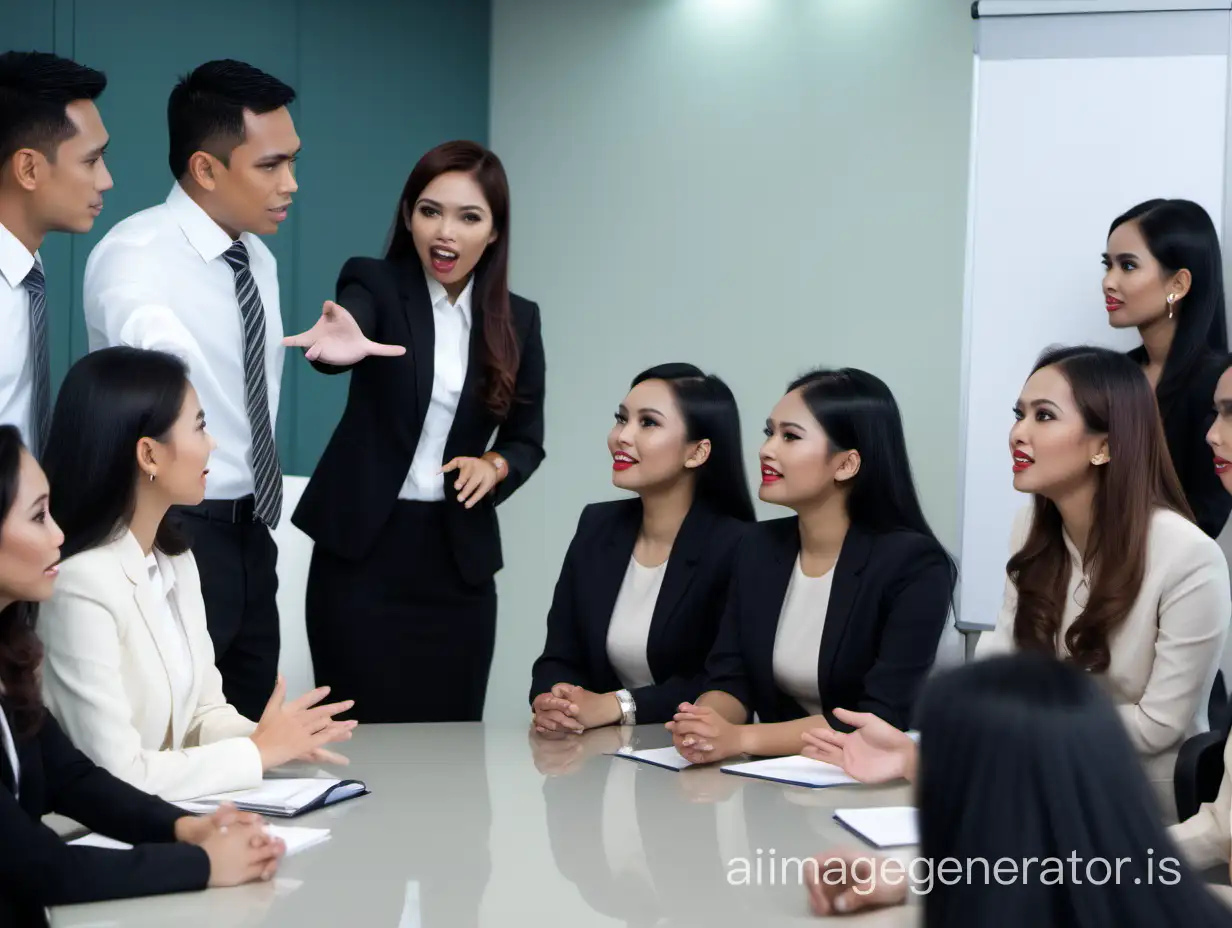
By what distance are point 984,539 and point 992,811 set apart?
10.6ft

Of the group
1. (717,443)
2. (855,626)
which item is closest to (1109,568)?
(855,626)

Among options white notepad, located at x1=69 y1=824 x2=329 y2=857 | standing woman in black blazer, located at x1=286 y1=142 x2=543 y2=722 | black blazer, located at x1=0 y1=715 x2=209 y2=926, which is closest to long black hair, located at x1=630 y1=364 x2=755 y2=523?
standing woman in black blazer, located at x1=286 y1=142 x2=543 y2=722

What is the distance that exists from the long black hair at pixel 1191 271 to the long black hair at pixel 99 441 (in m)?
2.51

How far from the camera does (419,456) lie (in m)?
3.40

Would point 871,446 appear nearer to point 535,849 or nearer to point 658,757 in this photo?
point 658,757

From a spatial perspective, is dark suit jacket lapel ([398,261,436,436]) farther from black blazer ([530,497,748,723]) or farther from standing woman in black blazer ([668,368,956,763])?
standing woman in black blazer ([668,368,956,763])

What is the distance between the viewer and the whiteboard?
4055 mm

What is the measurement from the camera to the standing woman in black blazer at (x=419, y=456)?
131 inches

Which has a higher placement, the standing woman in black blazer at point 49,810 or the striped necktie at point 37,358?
the striped necktie at point 37,358

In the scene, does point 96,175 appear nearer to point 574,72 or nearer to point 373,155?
point 373,155

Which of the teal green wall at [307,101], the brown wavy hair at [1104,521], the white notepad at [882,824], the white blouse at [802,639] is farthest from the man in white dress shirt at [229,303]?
the brown wavy hair at [1104,521]

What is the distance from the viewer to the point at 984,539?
4.20 metres

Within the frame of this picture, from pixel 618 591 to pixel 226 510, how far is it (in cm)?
91

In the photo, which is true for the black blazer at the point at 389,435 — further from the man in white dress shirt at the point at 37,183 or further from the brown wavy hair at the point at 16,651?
the brown wavy hair at the point at 16,651
